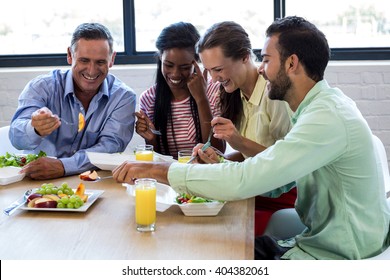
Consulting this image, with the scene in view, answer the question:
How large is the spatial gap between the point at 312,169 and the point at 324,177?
16 centimetres

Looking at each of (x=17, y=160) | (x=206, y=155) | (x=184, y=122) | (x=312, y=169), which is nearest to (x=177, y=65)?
(x=184, y=122)

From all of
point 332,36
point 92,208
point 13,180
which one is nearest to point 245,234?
point 92,208

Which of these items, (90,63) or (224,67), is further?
(90,63)

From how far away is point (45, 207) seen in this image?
72.1 inches

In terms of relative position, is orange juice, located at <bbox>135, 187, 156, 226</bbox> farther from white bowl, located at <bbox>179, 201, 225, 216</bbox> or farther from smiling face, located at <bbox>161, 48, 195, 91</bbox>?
smiling face, located at <bbox>161, 48, 195, 91</bbox>

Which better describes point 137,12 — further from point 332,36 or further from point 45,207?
point 45,207

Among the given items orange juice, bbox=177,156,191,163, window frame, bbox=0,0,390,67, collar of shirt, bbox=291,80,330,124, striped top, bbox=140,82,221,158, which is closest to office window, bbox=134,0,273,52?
window frame, bbox=0,0,390,67

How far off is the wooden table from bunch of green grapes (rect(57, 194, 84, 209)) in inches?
0.9

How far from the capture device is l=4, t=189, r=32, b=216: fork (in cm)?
181

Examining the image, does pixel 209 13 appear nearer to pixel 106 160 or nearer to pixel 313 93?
pixel 106 160

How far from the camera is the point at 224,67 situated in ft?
8.05

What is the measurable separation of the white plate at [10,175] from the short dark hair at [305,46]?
1030mm

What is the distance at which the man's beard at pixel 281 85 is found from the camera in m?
1.91

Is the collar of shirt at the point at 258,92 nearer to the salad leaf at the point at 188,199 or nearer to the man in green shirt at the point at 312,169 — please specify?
the man in green shirt at the point at 312,169
